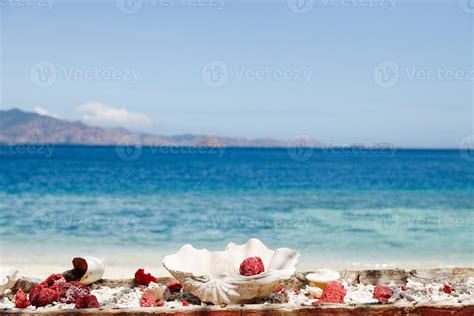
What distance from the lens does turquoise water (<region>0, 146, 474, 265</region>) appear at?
14.7 meters

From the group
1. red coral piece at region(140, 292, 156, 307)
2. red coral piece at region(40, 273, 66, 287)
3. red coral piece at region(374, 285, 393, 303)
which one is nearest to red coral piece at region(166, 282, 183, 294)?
red coral piece at region(140, 292, 156, 307)

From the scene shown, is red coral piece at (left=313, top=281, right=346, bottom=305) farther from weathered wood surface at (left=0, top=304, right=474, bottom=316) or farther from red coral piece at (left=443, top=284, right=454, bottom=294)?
red coral piece at (left=443, top=284, right=454, bottom=294)

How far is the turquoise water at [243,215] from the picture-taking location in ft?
48.2

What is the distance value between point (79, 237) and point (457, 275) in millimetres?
11831

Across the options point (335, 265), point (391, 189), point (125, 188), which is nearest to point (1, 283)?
point (335, 265)

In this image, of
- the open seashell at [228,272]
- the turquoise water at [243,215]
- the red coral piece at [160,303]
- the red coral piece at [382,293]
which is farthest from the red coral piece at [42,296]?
the turquoise water at [243,215]

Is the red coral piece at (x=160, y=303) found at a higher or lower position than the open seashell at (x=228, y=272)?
lower

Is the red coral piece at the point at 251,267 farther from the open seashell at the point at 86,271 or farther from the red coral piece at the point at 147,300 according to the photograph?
the open seashell at the point at 86,271

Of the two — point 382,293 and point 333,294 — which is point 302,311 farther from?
point 382,293

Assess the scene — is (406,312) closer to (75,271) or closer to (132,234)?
(75,271)

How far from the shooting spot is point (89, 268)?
6012 mm

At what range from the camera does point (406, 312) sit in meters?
4.79

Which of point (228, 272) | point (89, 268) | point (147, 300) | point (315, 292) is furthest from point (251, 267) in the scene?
point (89, 268)

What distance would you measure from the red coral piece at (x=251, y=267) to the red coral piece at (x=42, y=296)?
172cm
